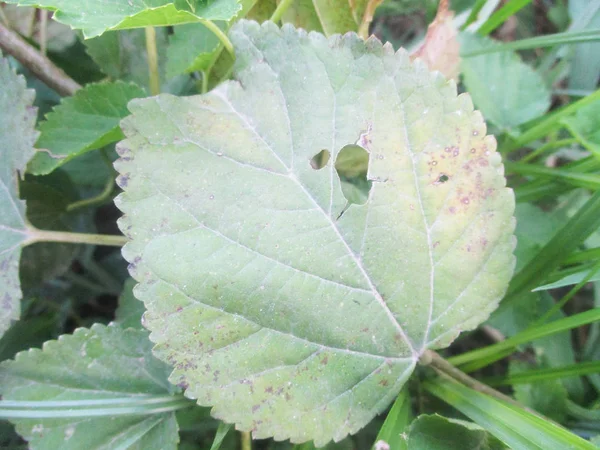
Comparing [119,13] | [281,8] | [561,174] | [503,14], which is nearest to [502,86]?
[503,14]

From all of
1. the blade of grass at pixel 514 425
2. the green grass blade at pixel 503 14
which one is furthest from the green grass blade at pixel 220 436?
the green grass blade at pixel 503 14

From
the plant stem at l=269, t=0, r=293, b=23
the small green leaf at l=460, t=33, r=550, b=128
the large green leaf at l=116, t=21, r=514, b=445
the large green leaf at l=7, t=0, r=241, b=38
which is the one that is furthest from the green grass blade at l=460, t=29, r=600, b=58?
the large green leaf at l=7, t=0, r=241, b=38

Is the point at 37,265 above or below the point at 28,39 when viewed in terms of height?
below

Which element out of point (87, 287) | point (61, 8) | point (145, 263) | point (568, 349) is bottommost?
point (87, 287)

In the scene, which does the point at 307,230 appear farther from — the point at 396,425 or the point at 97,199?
the point at 97,199

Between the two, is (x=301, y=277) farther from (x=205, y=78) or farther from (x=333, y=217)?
(x=205, y=78)

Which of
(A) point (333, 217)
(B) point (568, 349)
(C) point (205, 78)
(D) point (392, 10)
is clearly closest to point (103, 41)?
(C) point (205, 78)
